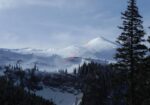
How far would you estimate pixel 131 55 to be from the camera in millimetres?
44062

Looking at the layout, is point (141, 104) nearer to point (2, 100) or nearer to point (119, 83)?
point (119, 83)

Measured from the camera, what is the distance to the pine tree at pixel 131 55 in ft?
144

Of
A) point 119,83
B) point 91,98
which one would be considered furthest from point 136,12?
point 91,98

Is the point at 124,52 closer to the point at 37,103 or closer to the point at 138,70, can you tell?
the point at 138,70

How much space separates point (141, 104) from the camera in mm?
45188

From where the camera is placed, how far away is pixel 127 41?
44.7 m

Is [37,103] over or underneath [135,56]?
underneath

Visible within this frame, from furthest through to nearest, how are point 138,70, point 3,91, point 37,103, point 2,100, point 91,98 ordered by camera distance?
point 37,103 < point 3,91 < point 2,100 < point 91,98 < point 138,70

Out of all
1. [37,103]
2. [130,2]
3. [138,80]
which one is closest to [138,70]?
[138,80]

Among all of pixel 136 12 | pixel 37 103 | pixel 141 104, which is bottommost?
pixel 37 103

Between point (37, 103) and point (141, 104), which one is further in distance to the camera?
point (37, 103)

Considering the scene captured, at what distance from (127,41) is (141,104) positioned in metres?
6.50

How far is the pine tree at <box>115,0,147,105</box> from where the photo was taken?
43.8 m

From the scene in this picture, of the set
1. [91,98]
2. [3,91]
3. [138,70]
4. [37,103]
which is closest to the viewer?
[138,70]
